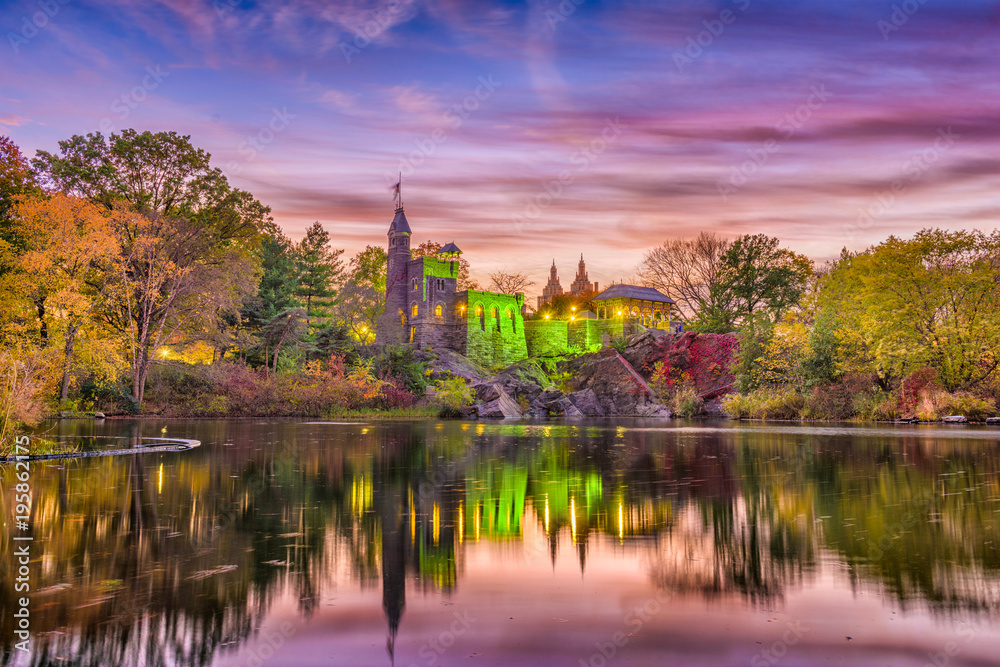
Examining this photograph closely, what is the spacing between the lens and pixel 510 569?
223 inches

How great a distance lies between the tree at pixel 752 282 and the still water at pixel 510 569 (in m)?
53.2

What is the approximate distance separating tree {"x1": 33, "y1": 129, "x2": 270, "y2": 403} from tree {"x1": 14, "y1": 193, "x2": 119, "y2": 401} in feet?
10.8

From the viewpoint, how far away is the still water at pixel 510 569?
391 centimetres

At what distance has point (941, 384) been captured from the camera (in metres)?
29.6

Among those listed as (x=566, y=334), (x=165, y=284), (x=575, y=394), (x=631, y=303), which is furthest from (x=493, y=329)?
(x=165, y=284)

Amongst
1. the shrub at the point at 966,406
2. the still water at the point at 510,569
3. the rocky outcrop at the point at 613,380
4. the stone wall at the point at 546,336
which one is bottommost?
the still water at the point at 510,569

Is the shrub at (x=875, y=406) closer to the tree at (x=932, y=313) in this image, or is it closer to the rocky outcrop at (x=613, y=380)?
the tree at (x=932, y=313)

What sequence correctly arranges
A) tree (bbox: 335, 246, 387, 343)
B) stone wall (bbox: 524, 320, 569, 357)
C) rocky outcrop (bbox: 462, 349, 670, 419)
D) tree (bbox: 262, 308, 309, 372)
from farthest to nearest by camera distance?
1. stone wall (bbox: 524, 320, 569, 357)
2. tree (bbox: 335, 246, 387, 343)
3. rocky outcrop (bbox: 462, 349, 670, 419)
4. tree (bbox: 262, 308, 309, 372)

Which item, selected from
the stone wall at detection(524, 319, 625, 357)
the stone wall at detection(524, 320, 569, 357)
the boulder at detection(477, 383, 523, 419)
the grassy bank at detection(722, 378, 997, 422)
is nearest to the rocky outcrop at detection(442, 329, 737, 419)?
the boulder at detection(477, 383, 523, 419)

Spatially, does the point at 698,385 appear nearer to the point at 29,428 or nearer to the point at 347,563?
the point at 29,428

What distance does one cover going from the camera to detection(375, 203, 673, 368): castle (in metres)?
61.6

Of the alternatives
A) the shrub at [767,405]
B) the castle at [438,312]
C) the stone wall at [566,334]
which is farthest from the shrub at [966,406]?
the castle at [438,312]

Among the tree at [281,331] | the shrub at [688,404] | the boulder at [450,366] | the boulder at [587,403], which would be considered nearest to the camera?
the shrub at [688,404]

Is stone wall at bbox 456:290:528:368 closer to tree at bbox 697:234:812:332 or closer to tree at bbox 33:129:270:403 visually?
tree at bbox 697:234:812:332
